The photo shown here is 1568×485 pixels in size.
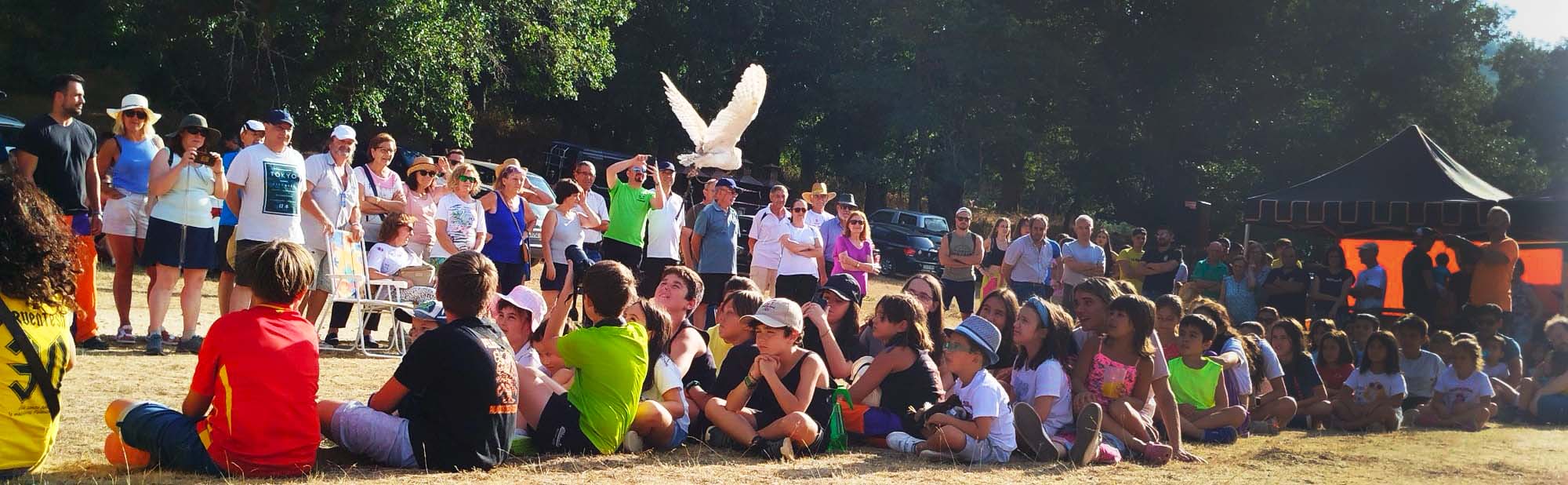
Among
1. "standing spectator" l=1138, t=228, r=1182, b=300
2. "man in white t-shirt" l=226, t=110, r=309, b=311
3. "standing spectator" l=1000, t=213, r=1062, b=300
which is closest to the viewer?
"man in white t-shirt" l=226, t=110, r=309, b=311

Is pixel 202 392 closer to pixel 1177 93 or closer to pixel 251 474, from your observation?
pixel 251 474

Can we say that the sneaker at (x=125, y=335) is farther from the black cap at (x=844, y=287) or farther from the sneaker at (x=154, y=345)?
the black cap at (x=844, y=287)

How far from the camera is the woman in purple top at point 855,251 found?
10945mm

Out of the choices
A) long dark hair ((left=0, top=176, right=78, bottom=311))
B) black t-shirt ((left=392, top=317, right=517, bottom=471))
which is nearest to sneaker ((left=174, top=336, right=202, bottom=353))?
black t-shirt ((left=392, top=317, right=517, bottom=471))

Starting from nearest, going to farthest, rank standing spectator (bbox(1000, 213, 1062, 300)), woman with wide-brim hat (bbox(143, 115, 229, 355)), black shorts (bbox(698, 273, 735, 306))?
woman with wide-brim hat (bbox(143, 115, 229, 355)) → black shorts (bbox(698, 273, 735, 306)) → standing spectator (bbox(1000, 213, 1062, 300))

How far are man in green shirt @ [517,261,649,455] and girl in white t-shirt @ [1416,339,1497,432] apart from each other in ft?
20.1

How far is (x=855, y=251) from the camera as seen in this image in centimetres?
1112

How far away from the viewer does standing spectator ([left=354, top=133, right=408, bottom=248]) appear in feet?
29.2

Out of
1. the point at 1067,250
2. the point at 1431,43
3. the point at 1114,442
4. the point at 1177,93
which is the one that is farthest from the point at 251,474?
the point at 1431,43

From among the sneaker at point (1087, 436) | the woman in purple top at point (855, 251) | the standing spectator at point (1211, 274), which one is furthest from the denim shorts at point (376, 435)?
the standing spectator at point (1211, 274)

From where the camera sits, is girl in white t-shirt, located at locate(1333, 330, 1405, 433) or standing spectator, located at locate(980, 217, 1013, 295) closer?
girl in white t-shirt, located at locate(1333, 330, 1405, 433)

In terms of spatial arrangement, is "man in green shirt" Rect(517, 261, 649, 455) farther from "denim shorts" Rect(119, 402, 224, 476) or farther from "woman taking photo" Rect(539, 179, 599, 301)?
"woman taking photo" Rect(539, 179, 599, 301)

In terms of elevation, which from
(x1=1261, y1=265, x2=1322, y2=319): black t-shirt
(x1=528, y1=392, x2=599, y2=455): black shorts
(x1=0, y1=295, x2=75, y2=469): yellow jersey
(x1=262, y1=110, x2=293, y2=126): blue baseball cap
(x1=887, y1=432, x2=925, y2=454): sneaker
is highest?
(x1=262, y1=110, x2=293, y2=126): blue baseball cap

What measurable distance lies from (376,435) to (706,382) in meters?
1.76
